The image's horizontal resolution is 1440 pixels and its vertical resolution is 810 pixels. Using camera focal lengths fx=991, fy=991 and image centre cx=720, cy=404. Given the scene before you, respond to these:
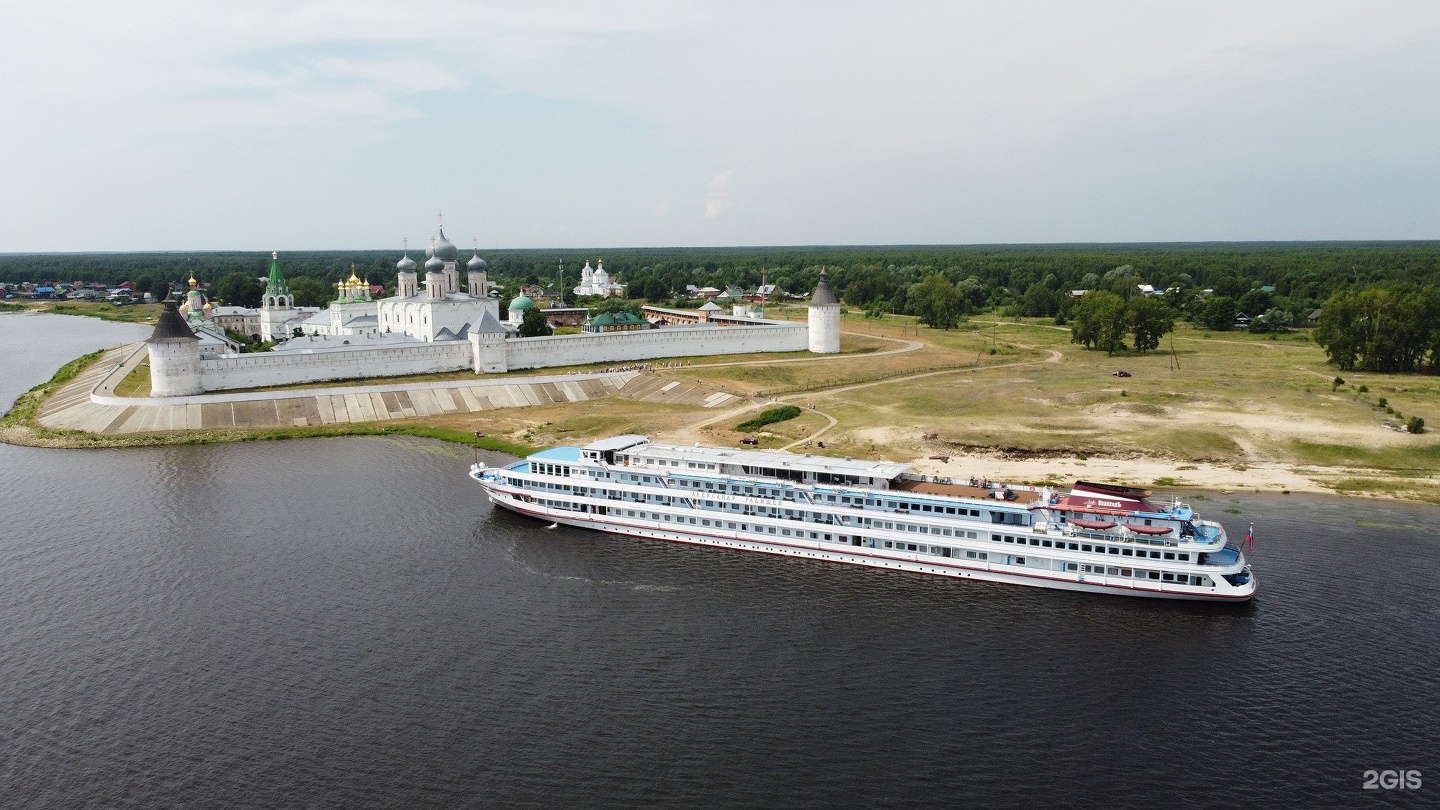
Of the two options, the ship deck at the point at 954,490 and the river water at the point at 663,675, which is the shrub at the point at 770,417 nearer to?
the river water at the point at 663,675

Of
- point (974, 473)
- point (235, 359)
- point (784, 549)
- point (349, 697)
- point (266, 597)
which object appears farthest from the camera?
point (235, 359)

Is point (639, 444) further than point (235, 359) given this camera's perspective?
No

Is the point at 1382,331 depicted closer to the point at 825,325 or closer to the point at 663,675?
the point at 825,325

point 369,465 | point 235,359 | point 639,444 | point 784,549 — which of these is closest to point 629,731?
point 784,549

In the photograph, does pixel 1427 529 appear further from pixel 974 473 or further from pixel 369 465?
pixel 369 465

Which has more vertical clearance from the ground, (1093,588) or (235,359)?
(235,359)

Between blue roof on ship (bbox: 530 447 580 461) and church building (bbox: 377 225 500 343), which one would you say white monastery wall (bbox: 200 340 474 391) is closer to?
church building (bbox: 377 225 500 343)

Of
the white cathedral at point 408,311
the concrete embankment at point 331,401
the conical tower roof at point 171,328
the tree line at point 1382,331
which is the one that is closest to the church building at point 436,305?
the white cathedral at point 408,311
